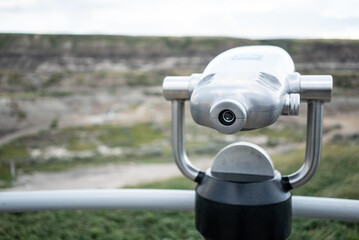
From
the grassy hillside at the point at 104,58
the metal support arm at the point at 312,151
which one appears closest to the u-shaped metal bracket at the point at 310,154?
the metal support arm at the point at 312,151

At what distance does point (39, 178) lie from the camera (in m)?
8.81

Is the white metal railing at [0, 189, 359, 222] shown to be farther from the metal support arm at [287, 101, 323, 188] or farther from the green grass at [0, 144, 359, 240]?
the green grass at [0, 144, 359, 240]

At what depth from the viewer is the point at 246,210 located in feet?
2.48

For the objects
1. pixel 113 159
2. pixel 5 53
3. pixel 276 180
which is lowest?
pixel 113 159

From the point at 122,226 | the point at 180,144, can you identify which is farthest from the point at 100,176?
the point at 180,144

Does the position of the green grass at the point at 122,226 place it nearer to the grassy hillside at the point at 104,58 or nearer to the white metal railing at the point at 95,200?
the white metal railing at the point at 95,200

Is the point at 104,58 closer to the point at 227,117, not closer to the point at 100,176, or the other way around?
the point at 100,176

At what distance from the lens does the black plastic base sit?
2.48 feet

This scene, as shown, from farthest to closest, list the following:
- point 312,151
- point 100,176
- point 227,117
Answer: point 100,176 → point 312,151 → point 227,117

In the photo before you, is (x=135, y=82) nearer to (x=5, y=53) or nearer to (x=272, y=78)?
(x=5, y=53)

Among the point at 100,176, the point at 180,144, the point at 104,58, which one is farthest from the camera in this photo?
the point at 104,58

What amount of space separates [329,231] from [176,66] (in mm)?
28091

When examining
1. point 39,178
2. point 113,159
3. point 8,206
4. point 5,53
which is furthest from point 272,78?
point 5,53

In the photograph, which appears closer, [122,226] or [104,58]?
[122,226]
